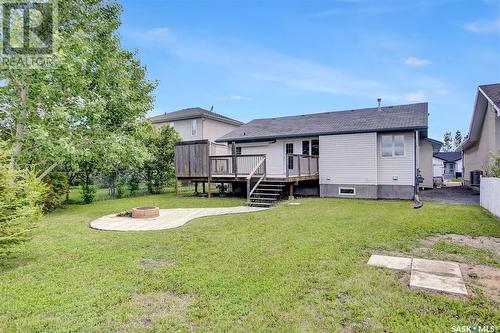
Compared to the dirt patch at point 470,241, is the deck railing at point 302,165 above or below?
above

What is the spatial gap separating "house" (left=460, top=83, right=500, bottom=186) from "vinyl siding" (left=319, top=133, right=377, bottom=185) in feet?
→ 14.3

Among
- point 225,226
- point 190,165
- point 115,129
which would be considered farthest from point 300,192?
point 115,129

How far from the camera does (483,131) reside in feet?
54.0

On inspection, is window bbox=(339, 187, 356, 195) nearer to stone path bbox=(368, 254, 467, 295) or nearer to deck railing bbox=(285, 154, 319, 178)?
deck railing bbox=(285, 154, 319, 178)

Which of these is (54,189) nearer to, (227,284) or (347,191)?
(227,284)

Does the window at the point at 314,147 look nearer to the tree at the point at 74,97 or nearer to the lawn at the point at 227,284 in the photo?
the lawn at the point at 227,284

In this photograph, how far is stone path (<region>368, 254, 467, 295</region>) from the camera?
3.59m

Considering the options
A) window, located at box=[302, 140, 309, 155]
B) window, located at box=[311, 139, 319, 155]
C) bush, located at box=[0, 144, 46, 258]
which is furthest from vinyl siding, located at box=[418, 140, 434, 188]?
bush, located at box=[0, 144, 46, 258]

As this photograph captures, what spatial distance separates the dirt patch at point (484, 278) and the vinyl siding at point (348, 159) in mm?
9148

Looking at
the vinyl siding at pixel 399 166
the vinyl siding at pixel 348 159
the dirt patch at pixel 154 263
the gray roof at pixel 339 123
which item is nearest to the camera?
the dirt patch at pixel 154 263

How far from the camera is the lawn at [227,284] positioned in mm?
2914

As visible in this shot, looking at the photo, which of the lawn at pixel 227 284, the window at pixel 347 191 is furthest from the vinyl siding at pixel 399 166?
the lawn at pixel 227 284

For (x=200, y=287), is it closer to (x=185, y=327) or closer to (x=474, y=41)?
(x=185, y=327)

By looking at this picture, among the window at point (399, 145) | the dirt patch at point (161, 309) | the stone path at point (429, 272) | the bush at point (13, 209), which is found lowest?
the dirt patch at point (161, 309)
